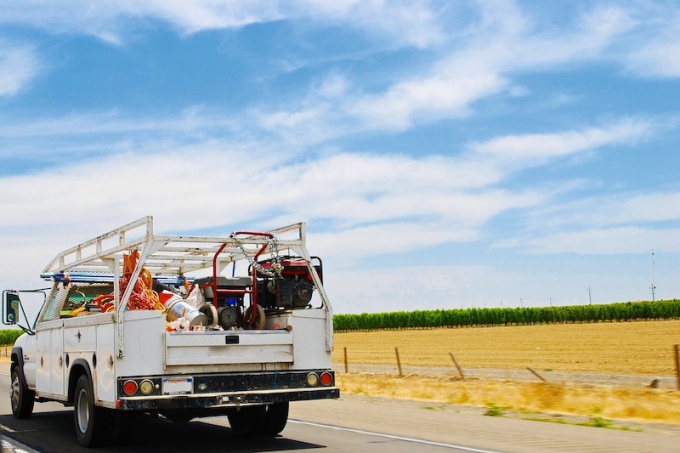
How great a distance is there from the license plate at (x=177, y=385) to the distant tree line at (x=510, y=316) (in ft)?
332

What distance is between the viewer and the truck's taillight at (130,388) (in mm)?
9734

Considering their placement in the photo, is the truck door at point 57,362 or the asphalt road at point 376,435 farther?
the truck door at point 57,362

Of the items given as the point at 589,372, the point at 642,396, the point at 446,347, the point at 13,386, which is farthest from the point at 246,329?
the point at 446,347

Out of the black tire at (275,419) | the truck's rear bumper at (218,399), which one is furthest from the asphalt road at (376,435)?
the truck's rear bumper at (218,399)

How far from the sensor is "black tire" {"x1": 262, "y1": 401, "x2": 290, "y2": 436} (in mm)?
12062

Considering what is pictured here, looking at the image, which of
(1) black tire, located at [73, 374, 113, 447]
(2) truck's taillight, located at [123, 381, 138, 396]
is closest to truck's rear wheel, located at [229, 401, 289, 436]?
(1) black tire, located at [73, 374, 113, 447]

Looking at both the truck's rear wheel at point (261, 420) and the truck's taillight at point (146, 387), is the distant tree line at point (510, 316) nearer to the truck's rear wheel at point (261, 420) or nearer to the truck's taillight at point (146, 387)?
the truck's rear wheel at point (261, 420)

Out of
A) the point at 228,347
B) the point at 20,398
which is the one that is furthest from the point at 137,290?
the point at 20,398

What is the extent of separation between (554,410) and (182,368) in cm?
868

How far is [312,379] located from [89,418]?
2707 millimetres

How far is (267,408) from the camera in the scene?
12.2 metres

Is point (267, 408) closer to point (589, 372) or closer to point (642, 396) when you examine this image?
point (642, 396)

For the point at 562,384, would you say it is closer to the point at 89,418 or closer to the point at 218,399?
the point at 218,399

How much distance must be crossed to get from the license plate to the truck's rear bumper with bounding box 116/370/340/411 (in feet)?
0.04
